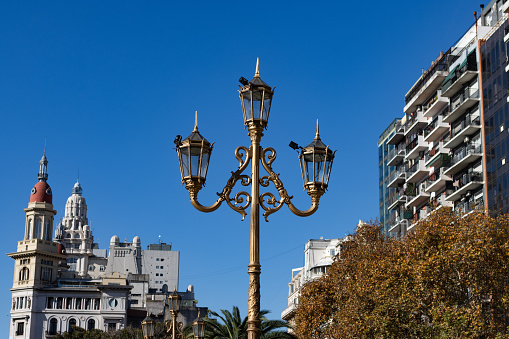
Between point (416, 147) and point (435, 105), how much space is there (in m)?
5.91

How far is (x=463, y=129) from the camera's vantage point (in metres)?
64.1

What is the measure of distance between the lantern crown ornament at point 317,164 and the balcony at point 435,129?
5405 cm

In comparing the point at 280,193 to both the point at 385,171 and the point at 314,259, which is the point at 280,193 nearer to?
the point at 385,171

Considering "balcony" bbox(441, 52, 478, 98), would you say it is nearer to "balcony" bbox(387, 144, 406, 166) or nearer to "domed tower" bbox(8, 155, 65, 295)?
"balcony" bbox(387, 144, 406, 166)

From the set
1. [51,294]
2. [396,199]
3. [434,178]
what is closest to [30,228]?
[51,294]

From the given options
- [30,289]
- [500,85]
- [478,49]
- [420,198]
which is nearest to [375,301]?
[500,85]

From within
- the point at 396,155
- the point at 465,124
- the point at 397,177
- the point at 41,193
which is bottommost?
the point at 397,177

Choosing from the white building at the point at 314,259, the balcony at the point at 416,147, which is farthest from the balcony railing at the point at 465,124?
the white building at the point at 314,259

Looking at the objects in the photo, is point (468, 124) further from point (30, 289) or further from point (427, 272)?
point (30, 289)

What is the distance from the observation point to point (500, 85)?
5866 centimetres

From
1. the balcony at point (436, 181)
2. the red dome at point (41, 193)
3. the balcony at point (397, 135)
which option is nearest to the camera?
the balcony at point (436, 181)

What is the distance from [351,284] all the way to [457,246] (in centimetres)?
836

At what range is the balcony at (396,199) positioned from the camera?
79750 millimetres

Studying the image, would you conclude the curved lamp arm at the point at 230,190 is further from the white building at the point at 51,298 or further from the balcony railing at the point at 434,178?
Result: the white building at the point at 51,298
